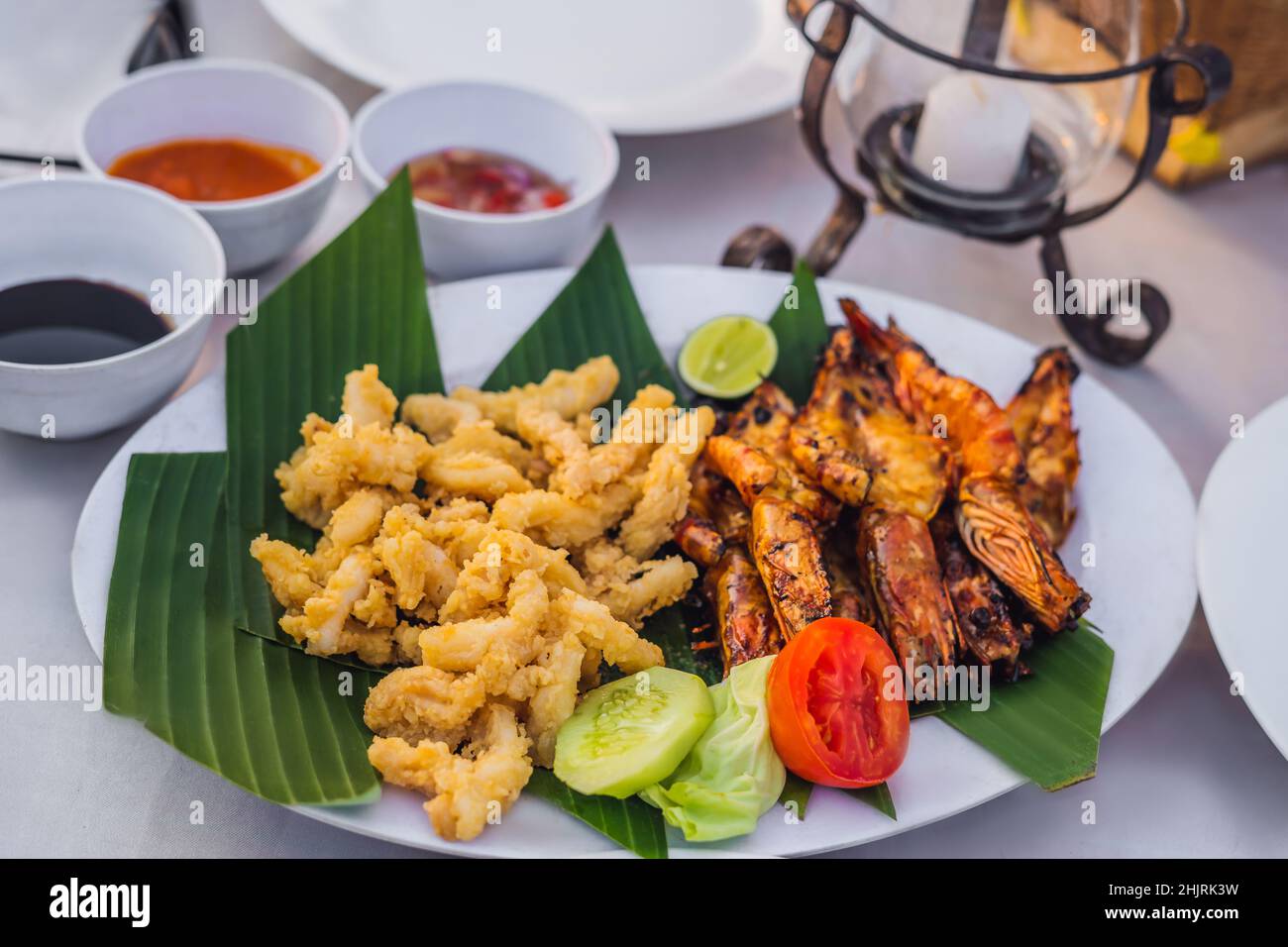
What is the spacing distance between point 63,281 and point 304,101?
2.93 ft

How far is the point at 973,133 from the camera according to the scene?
3.21m

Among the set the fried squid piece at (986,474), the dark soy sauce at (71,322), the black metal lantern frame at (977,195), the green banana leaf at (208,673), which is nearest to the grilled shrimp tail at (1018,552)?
the fried squid piece at (986,474)

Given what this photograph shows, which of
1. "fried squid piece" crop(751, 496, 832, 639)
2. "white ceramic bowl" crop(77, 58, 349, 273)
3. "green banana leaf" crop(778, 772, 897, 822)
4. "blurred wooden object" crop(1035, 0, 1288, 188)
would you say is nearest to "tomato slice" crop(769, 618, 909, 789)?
"green banana leaf" crop(778, 772, 897, 822)

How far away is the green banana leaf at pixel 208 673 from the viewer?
204cm

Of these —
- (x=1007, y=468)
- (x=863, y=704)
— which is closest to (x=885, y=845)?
(x=863, y=704)

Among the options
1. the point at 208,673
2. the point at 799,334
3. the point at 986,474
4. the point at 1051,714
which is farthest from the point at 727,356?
the point at 208,673

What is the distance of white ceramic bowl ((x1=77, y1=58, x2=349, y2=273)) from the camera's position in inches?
123

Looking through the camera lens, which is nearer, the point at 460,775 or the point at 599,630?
the point at 460,775

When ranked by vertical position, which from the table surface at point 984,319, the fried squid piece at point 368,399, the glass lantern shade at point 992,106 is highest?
the glass lantern shade at point 992,106

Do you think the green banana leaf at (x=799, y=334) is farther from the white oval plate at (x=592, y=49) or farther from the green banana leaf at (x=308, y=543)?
the white oval plate at (x=592, y=49)

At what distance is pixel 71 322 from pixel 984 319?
255 cm

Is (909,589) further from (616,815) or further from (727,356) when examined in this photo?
(727,356)

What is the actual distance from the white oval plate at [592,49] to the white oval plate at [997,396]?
862mm

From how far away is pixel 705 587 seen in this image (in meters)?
2.54
